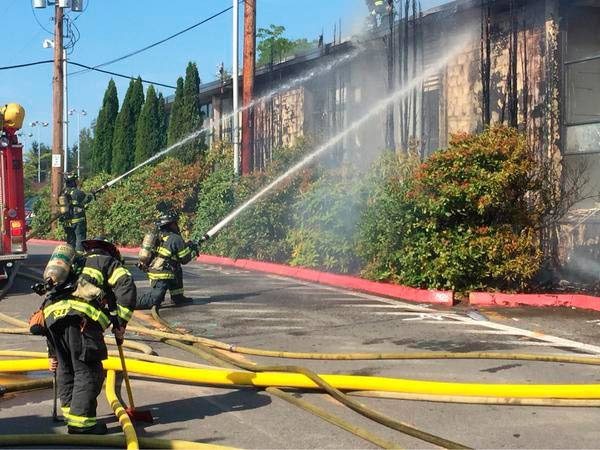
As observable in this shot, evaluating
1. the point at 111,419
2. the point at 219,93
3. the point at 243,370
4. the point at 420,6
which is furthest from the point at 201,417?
the point at 219,93

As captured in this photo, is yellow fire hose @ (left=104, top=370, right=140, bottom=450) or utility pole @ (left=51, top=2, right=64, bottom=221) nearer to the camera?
yellow fire hose @ (left=104, top=370, right=140, bottom=450)

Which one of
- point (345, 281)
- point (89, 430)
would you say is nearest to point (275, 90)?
point (345, 281)

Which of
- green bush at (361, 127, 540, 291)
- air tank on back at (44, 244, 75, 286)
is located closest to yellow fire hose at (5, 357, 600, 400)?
air tank on back at (44, 244, 75, 286)

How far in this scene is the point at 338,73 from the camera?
1900cm

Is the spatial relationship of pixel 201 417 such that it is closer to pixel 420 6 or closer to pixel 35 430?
pixel 35 430

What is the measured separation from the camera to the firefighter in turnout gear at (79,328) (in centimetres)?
461

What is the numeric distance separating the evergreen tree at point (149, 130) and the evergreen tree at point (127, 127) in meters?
1.85

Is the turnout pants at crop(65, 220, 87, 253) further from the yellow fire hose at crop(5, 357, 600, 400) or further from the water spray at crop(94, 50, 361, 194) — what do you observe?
the yellow fire hose at crop(5, 357, 600, 400)

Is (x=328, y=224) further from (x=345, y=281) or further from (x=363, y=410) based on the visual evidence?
(x=363, y=410)

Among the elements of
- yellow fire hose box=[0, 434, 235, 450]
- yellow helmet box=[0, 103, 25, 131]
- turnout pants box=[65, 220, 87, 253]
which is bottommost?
yellow fire hose box=[0, 434, 235, 450]

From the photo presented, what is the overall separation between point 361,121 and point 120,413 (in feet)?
46.2

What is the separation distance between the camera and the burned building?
12.4 meters

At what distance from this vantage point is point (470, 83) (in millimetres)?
14273

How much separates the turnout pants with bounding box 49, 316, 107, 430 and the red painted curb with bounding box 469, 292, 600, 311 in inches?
260
